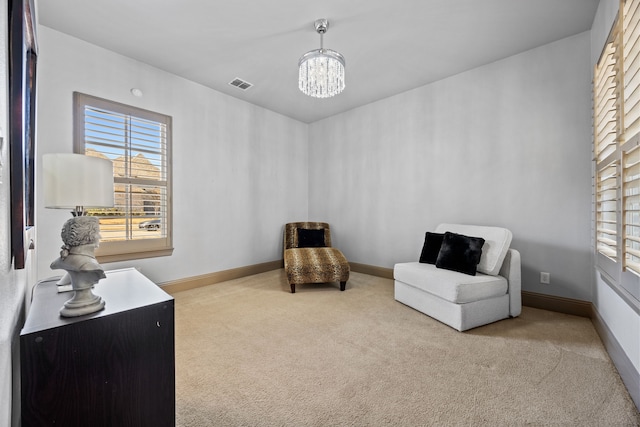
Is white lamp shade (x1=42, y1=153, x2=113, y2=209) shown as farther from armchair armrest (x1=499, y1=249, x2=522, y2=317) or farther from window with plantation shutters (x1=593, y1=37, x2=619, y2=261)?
armchair armrest (x1=499, y1=249, x2=522, y2=317)

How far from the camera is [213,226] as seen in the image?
3828 mm

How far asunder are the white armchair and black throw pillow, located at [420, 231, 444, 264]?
0.33 feet

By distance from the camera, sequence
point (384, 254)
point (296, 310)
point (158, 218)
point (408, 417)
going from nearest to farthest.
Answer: point (408, 417), point (296, 310), point (158, 218), point (384, 254)

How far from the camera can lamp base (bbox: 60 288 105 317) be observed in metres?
1.06

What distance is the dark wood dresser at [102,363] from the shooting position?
0.95m

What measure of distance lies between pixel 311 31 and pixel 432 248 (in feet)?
8.23

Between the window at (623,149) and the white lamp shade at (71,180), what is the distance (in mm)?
2521

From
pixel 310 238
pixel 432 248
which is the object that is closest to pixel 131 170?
pixel 310 238

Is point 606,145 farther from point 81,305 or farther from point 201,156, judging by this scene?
point 201,156

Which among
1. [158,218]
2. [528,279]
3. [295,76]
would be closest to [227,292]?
[158,218]

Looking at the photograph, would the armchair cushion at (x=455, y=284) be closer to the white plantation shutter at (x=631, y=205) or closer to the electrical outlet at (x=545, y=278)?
the electrical outlet at (x=545, y=278)

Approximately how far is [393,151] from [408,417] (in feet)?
11.0

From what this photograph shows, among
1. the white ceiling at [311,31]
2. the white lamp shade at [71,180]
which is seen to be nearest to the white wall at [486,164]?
the white ceiling at [311,31]

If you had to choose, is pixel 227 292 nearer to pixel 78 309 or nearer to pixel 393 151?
pixel 78 309
